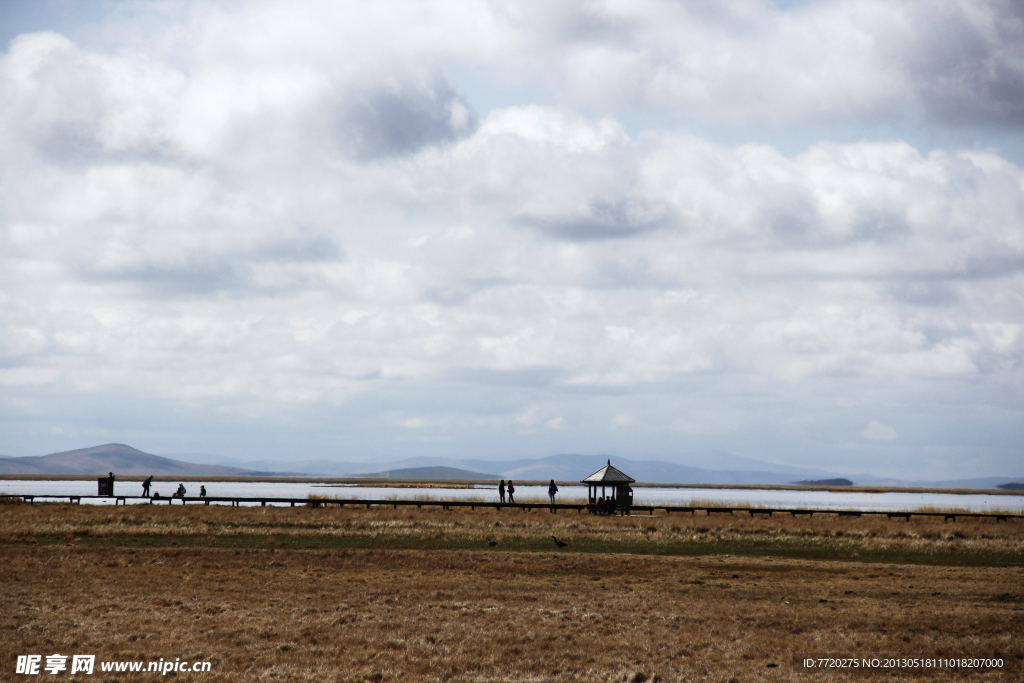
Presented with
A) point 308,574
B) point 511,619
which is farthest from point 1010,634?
point 308,574

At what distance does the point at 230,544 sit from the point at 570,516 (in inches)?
800

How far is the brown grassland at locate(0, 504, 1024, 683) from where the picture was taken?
40.2 feet

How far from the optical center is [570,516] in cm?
4362

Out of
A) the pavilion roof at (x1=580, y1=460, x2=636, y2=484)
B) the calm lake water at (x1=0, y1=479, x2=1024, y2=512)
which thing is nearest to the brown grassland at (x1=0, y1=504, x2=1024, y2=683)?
the pavilion roof at (x1=580, y1=460, x2=636, y2=484)

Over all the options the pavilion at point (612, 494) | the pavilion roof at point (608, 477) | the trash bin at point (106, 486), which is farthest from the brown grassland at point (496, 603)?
the trash bin at point (106, 486)

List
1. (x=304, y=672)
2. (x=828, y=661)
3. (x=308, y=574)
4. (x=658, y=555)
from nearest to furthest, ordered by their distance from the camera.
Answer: (x=304, y=672)
(x=828, y=661)
(x=308, y=574)
(x=658, y=555)

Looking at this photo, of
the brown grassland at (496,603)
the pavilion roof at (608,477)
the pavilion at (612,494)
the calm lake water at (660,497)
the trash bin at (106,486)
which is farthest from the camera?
the calm lake water at (660,497)

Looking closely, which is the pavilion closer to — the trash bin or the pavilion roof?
the pavilion roof

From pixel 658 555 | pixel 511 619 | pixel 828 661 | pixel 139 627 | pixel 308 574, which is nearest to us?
pixel 828 661

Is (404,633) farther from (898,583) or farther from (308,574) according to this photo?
(898,583)

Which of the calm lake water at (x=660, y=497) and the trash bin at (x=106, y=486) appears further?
the calm lake water at (x=660, y=497)

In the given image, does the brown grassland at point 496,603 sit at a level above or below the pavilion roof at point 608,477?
below

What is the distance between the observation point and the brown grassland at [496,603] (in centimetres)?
1227

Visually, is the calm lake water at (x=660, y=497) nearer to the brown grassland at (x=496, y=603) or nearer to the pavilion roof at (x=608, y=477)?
the pavilion roof at (x=608, y=477)
